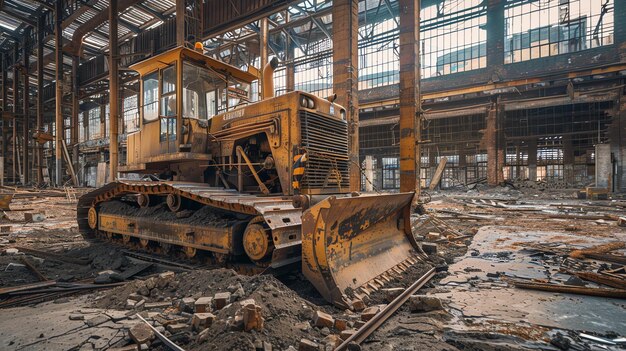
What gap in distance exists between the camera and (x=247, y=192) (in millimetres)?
5113

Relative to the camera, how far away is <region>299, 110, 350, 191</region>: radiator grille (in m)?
4.78

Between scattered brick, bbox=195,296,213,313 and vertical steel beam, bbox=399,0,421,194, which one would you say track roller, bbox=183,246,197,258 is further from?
vertical steel beam, bbox=399,0,421,194

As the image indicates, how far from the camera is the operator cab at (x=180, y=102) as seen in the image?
5457 millimetres

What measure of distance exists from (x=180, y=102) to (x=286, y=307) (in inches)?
157

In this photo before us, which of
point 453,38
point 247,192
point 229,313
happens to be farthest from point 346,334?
point 453,38

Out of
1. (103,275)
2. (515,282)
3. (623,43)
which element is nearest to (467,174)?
(623,43)

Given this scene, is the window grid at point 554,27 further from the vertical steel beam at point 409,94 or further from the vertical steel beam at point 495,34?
the vertical steel beam at point 409,94

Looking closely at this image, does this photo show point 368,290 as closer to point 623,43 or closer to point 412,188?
point 412,188

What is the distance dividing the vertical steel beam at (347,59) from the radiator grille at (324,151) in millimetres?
3587

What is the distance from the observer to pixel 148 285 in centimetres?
358

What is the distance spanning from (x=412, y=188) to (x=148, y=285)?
747 centimetres

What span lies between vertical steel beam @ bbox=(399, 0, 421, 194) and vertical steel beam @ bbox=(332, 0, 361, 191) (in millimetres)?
1362

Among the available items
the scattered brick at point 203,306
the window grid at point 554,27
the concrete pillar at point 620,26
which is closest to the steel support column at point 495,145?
the window grid at point 554,27

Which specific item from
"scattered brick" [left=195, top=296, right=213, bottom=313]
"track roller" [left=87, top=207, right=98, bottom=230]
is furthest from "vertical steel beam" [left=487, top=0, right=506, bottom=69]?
"scattered brick" [left=195, top=296, right=213, bottom=313]
